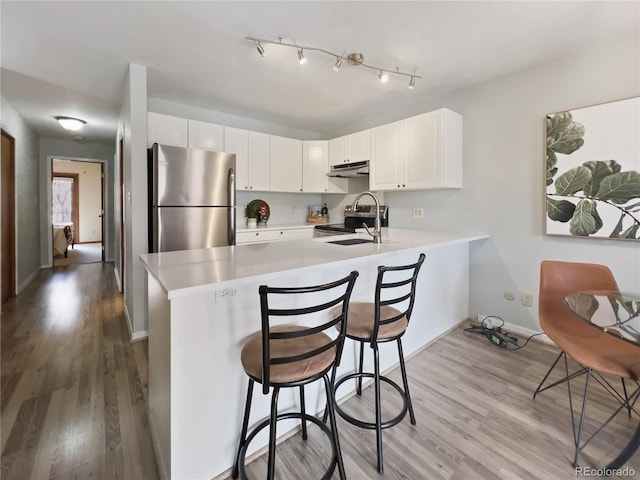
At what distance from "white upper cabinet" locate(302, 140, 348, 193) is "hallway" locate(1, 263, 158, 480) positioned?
280 cm

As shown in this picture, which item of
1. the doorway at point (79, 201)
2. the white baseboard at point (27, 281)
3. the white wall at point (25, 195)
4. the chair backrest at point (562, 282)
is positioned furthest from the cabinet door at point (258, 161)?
the doorway at point (79, 201)

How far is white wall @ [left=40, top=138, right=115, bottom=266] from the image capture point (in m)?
5.59

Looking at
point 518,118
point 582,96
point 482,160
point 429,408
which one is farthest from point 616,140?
point 429,408

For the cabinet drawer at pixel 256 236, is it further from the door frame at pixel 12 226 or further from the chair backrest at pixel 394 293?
the door frame at pixel 12 226

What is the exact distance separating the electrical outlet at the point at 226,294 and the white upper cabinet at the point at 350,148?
9.34 feet

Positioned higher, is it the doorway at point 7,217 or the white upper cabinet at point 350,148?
the white upper cabinet at point 350,148

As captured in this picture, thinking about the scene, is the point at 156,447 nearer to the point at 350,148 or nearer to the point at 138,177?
the point at 138,177

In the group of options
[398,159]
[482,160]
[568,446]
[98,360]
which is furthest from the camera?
[398,159]

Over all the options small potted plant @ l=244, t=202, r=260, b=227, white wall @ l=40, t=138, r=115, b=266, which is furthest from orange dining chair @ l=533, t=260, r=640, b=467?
white wall @ l=40, t=138, r=115, b=266

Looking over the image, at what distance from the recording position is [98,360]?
237cm

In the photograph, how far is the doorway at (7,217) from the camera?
11.7 feet

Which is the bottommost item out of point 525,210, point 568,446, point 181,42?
point 568,446

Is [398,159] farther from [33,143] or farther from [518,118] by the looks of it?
[33,143]

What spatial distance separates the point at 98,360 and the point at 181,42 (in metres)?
2.55
